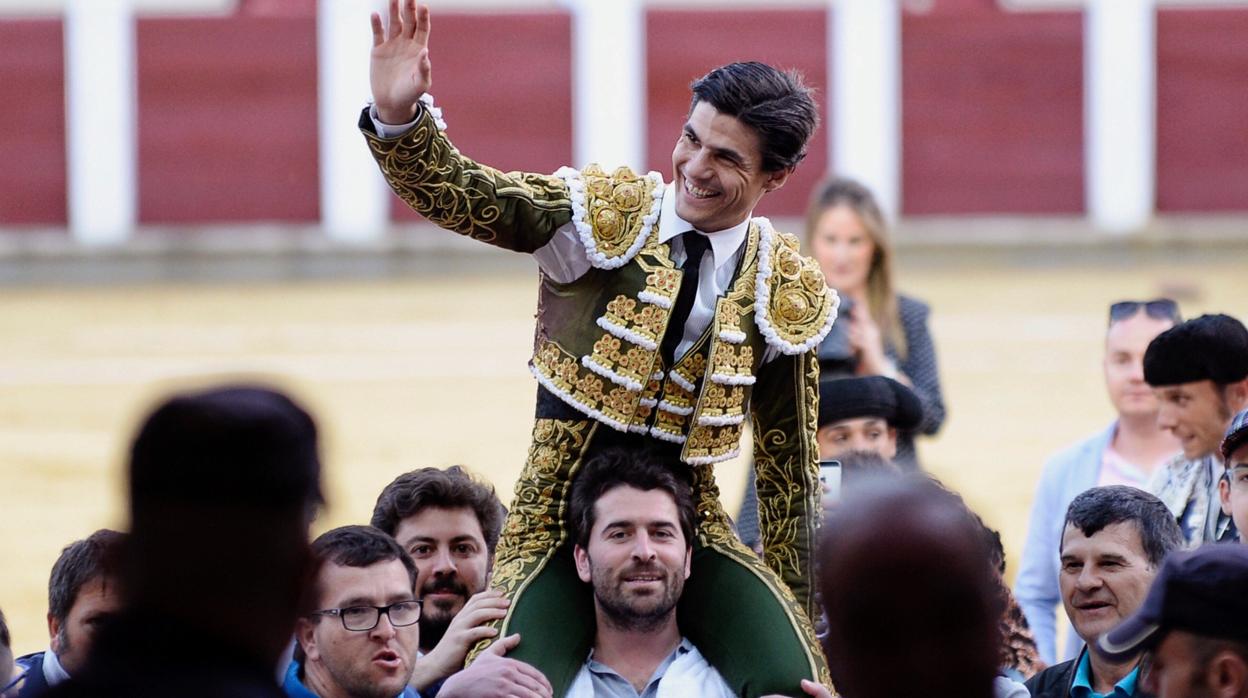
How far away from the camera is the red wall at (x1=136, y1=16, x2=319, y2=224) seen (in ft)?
50.4

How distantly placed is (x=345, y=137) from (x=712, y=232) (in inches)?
482

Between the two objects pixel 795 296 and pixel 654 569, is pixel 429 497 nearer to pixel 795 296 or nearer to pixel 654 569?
pixel 654 569

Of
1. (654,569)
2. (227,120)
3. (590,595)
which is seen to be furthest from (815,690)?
(227,120)

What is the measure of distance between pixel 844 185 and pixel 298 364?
5887 mm

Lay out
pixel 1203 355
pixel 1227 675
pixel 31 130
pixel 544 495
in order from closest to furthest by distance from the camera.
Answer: pixel 1227 675 → pixel 544 495 → pixel 1203 355 → pixel 31 130

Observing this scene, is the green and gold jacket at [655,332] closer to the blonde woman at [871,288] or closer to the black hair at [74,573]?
the black hair at [74,573]

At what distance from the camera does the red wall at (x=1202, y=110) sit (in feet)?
51.1

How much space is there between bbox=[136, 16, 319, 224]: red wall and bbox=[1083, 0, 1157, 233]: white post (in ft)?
18.5

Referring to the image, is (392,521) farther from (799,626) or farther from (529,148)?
(529,148)

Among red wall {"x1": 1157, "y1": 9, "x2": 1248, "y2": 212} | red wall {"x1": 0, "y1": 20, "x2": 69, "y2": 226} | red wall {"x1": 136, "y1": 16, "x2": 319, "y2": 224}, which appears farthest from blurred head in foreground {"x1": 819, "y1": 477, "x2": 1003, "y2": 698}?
red wall {"x1": 1157, "y1": 9, "x2": 1248, "y2": 212}

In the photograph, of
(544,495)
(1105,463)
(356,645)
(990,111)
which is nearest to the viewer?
(356,645)

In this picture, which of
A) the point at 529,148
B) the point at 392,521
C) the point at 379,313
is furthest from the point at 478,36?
the point at 392,521

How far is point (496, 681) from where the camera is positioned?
3.12 meters

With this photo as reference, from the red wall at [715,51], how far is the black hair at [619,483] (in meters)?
12.1
